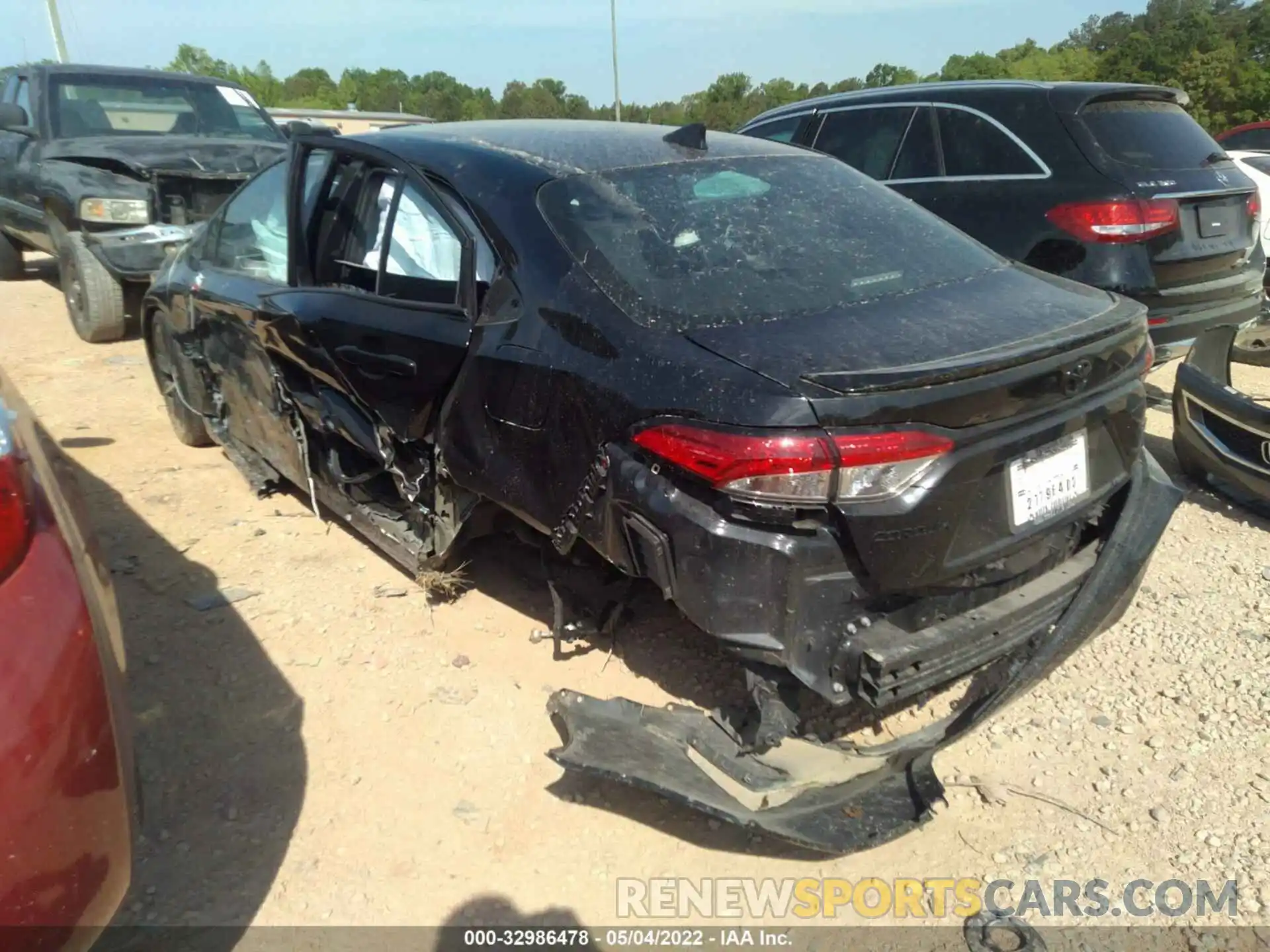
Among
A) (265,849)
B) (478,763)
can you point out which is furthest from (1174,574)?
(265,849)

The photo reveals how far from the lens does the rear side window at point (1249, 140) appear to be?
10273 millimetres

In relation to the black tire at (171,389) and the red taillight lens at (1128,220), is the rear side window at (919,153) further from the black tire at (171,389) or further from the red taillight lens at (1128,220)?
the black tire at (171,389)

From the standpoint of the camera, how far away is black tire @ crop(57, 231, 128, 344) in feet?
22.6

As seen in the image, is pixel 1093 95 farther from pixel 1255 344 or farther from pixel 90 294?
pixel 90 294

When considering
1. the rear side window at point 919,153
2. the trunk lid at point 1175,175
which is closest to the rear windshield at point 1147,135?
the trunk lid at point 1175,175

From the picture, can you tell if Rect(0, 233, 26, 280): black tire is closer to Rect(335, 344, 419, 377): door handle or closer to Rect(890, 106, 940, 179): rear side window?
Rect(335, 344, 419, 377): door handle

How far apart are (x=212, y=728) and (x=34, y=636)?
142 cm

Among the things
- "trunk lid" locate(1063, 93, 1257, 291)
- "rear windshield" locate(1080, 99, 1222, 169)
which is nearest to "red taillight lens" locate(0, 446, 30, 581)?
"trunk lid" locate(1063, 93, 1257, 291)

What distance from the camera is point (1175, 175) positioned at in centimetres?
472

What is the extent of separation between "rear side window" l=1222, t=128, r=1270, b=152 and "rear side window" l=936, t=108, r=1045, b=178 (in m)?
6.89

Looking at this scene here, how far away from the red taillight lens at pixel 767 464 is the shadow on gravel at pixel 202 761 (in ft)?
4.45

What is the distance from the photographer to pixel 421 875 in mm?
2359

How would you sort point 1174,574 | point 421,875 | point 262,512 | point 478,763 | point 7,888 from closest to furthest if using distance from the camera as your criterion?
point 7,888, point 421,875, point 478,763, point 1174,574, point 262,512

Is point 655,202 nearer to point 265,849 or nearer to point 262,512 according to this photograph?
point 265,849
